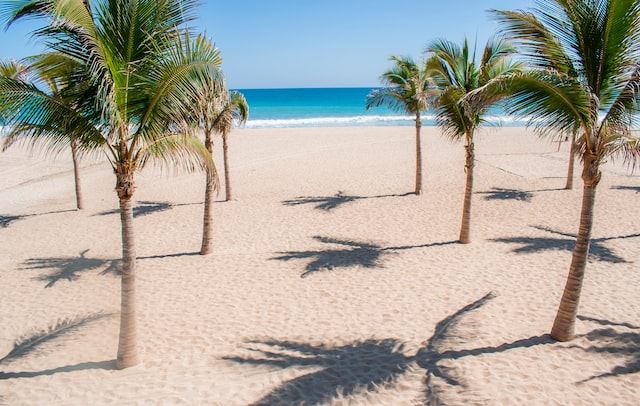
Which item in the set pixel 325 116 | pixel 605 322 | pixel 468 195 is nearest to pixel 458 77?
pixel 468 195

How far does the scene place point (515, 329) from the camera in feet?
22.5

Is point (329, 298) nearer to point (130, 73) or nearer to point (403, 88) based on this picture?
point (130, 73)

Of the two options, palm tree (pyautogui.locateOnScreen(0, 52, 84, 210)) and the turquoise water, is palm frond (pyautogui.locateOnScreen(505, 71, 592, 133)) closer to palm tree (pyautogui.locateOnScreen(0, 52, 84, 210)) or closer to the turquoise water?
palm tree (pyautogui.locateOnScreen(0, 52, 84, 210))

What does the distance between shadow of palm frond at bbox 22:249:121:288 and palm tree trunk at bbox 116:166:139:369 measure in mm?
4328

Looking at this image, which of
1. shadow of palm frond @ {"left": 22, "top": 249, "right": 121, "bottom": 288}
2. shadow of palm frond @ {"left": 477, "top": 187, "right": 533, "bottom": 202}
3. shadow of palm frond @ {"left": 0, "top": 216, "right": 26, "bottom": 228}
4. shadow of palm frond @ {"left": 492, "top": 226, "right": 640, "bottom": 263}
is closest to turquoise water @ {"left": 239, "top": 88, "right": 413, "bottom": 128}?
shadow of palm frond @ {"left": 477, "top": 187, "right": 533, "bottom": 202}

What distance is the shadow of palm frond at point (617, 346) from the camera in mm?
5695

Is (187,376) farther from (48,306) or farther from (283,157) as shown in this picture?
(283,157)

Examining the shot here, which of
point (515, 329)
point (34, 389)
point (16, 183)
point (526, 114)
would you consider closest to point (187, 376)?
point (34, 389)

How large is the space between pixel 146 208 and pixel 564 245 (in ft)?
42.4

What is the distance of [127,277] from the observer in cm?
580

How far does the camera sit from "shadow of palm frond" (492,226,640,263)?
9900 millimetres

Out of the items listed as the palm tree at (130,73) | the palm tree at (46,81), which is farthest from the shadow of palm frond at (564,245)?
the palm tree at (46,81)

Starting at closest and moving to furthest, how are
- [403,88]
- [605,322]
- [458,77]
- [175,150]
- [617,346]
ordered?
[175,150] → [617,346] → [605,322] → [458,77] → [403,88]

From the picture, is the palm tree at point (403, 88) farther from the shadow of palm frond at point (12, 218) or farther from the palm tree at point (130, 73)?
the shadow of palm frond at point (12, 218)
